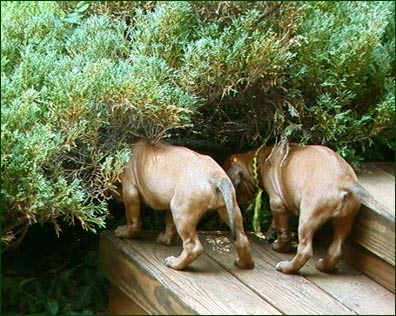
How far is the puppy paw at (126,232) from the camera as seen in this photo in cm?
321

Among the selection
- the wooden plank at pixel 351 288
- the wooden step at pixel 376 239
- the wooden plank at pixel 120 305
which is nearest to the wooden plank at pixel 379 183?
the wooden step at pixel 376 239

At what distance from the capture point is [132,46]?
129 inches

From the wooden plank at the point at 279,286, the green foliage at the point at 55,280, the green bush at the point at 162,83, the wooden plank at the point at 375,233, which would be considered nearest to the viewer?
the wooden plank at the point at 279,286

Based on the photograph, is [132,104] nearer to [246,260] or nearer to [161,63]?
[161,63]

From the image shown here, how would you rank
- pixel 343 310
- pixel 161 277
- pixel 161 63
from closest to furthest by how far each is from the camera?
pixel 343 310 < pixel 161 277 < pixel 161 63

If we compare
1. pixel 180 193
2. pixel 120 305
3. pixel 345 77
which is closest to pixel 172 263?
pixel 180 193

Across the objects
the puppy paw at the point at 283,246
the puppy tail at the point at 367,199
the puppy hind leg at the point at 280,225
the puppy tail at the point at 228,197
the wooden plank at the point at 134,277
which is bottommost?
the wooden plank at the point at 134,277

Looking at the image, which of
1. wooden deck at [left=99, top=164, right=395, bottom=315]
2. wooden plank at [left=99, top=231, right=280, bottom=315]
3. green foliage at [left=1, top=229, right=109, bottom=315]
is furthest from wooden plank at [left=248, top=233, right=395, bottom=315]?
green foliage at [left=1, top=229, right=109, bottom=315]

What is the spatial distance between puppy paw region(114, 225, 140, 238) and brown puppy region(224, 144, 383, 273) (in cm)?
38

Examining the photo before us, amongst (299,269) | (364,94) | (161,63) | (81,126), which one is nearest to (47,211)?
(81,126)

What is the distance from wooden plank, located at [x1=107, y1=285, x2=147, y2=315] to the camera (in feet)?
10.1

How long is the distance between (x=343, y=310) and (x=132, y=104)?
945 mm

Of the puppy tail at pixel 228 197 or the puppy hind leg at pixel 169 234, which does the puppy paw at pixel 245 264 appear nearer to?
the puppy tail at pixel 228 197

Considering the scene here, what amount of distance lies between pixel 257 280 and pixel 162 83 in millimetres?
737
